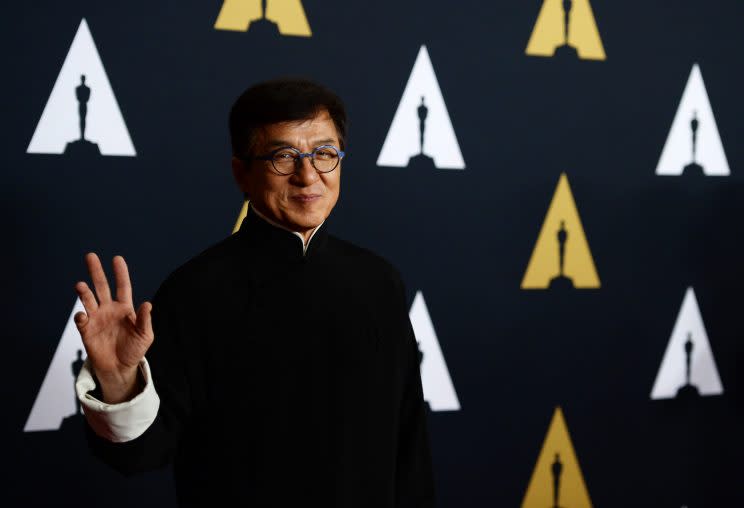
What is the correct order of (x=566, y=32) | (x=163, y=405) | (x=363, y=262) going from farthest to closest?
(x=566, y=32) → (x=363, y=262) → (x=163, y=405)

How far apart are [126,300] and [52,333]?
809mm

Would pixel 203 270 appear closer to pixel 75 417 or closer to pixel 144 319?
pixel 144 319

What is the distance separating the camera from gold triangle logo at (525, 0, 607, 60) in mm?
1936

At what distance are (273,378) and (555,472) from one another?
1.17 m

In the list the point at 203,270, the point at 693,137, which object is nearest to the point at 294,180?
the point at 203,270

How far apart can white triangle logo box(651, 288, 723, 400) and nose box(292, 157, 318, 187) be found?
136cm

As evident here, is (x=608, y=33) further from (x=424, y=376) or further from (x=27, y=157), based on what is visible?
(x=27, y=157)

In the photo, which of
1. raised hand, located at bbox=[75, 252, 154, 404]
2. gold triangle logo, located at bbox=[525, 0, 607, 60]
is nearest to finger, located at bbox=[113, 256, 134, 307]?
raised hand, located at bbox=[75, 252, 154, 404]

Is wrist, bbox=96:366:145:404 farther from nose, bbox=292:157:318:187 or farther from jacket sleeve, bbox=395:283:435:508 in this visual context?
jacket sleeve, bbox=395:283:435:508

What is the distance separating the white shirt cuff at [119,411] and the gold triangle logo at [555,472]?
131cm

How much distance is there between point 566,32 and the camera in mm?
1949

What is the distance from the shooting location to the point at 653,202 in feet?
6.66

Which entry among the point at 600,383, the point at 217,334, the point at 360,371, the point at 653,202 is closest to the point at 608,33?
the point at 653,202

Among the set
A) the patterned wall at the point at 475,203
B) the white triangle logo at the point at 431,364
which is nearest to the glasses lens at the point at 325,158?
the patterned wall at the point at 475,203
